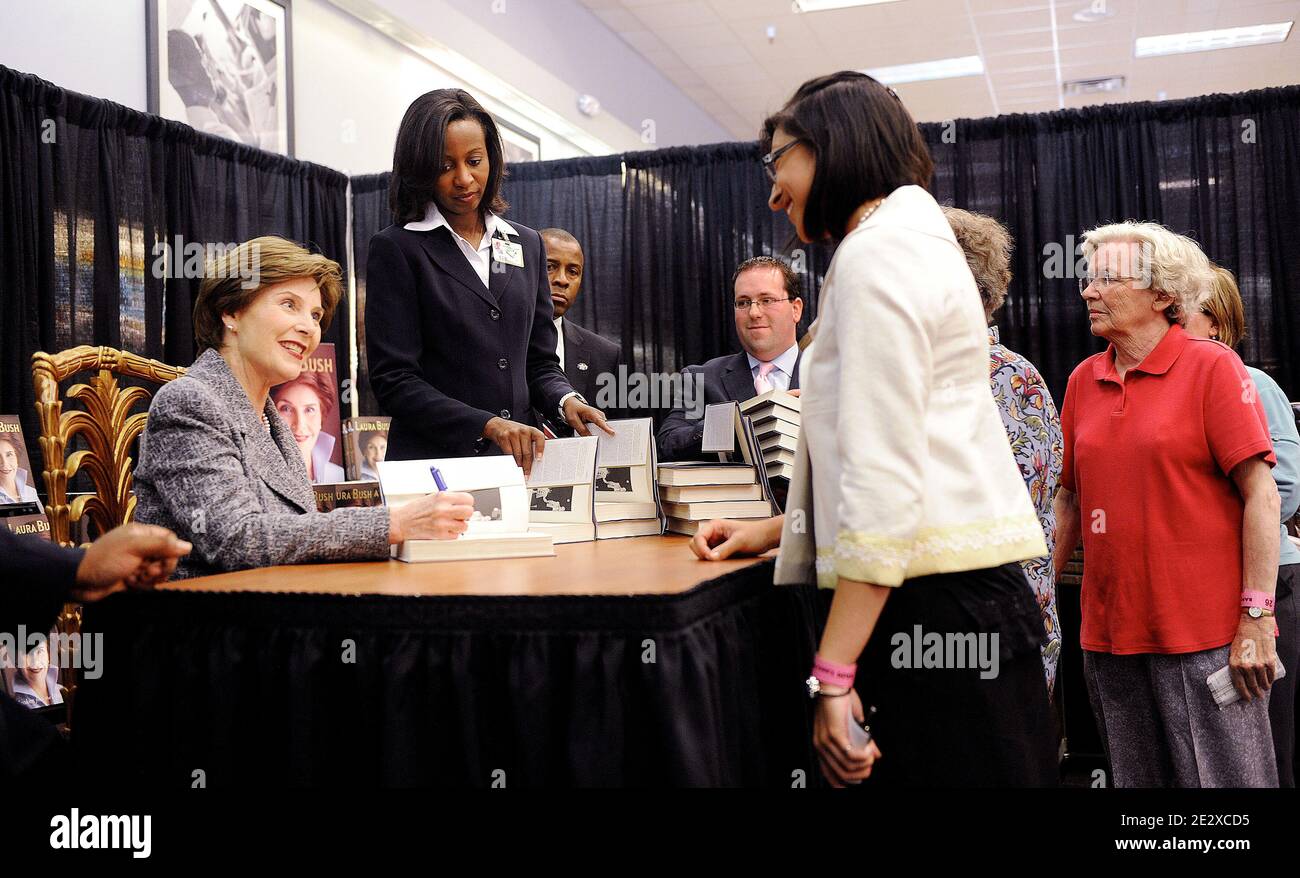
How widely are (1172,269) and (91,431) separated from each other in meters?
2.50

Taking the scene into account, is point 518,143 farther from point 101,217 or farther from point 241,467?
point 241,467

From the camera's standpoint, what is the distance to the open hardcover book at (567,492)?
2.24m

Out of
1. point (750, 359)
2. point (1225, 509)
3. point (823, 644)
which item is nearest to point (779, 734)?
point (823, 644)

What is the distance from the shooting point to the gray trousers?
2.29 metres

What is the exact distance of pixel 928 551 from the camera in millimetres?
1358

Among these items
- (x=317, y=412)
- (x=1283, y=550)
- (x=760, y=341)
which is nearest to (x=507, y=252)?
(x=760, y=341)

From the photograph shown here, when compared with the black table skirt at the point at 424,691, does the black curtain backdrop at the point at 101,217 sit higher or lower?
higher

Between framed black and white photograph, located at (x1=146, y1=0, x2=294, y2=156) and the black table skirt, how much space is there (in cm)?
366

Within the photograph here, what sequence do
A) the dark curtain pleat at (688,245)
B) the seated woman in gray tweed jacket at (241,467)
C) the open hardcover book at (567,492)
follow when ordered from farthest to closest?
the dark curtain pleat at (688,245)
the open hardcover book at (567,492)
the seated woman in gray tweed jacket at (241,467)

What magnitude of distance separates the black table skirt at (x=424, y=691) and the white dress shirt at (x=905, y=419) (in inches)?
10.0

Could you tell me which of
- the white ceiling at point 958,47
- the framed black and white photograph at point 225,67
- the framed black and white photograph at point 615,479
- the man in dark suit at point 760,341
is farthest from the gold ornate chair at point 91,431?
the white ceiling at point 958,47

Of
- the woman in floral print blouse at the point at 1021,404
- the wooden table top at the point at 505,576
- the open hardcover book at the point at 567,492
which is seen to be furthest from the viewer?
the woman in floral print blouse at the point at 1021,404

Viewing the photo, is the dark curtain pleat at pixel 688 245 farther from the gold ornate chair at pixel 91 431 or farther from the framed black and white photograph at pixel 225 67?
the gold ornate chair at pixel 91 431
